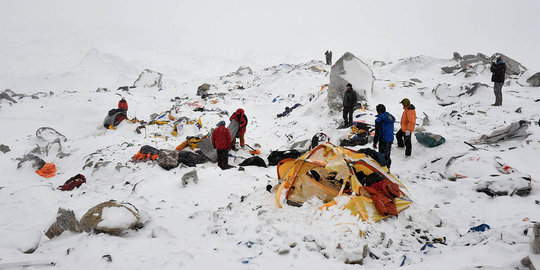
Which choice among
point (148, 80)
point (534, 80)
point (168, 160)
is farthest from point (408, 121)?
point (148, 80)

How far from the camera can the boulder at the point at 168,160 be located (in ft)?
25.3

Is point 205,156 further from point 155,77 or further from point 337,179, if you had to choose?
point 155,77

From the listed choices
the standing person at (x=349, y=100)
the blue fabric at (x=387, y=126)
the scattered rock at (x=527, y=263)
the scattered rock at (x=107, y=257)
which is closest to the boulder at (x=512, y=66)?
the standing person at (x=349, y=100)

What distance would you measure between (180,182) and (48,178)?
5.64 metres

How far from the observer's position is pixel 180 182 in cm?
641

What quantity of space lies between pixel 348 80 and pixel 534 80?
9.11 meters

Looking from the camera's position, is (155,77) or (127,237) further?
(155,77)

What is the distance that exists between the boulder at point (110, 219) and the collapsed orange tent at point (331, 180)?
7.72 feet

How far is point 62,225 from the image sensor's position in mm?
4047

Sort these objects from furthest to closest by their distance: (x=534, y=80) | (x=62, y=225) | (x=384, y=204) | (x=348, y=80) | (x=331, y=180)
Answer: (x=534, y=80)
(x=348, y=80)
(x=331, y=180)
(x=384, y=204)
(x=62, y=225)

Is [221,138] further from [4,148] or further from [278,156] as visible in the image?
[4,148]

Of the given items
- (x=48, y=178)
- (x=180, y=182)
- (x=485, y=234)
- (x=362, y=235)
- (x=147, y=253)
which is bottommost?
(x=48, y=178)

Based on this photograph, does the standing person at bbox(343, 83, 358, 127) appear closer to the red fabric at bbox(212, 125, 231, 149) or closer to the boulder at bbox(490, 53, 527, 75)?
the red fabric at bbox(212, 125, 231, 149)

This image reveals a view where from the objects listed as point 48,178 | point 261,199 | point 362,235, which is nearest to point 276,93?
point 48,178
